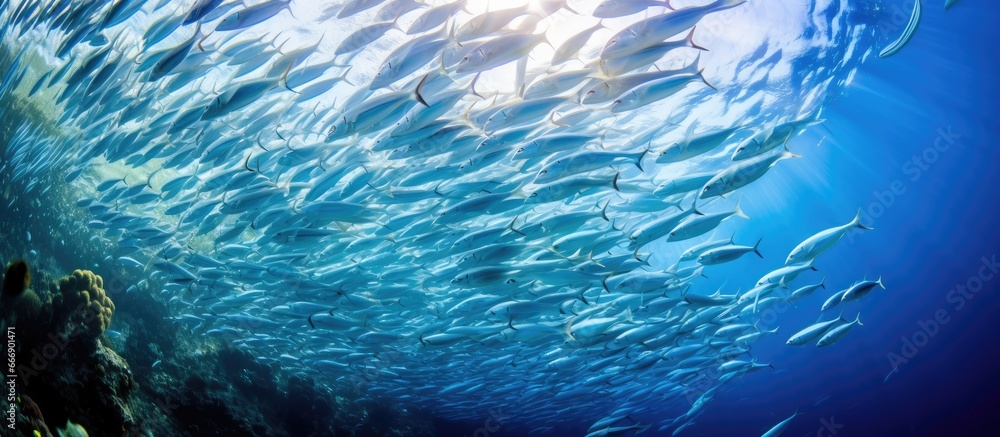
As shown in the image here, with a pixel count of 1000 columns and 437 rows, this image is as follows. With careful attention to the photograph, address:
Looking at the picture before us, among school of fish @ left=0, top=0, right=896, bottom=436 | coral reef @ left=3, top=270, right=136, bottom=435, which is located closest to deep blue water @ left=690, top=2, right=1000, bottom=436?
school of fish @ left=0, top=0, right=896, bottom=436

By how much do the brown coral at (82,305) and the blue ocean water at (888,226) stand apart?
2969 mm

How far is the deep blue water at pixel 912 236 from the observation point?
12898 mm

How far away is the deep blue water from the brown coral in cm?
1891

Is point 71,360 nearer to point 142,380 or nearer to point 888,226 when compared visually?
point 142,380

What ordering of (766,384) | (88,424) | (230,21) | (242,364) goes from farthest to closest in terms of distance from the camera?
(766,384) < (242,364) < (88,424) < (230,21)

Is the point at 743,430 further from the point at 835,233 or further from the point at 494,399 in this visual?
the point at 835,233

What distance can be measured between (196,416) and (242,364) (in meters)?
4.39

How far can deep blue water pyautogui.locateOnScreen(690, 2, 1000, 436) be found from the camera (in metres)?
12.9

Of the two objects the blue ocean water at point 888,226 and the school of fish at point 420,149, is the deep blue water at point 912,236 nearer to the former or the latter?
the blue ocean water at point 888,226

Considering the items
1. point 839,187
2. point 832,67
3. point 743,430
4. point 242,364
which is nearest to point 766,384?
point 743,430

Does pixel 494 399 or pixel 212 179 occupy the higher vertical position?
pixel 212 179

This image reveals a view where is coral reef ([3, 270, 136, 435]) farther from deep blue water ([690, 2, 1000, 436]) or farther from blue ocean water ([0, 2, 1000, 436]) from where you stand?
deep blue water ([690, 2, 1000, 436])

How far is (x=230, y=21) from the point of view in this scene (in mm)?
3674

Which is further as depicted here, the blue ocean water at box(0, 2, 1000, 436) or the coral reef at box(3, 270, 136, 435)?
the blue ocean water at box(0, 2, 1000, 436)
